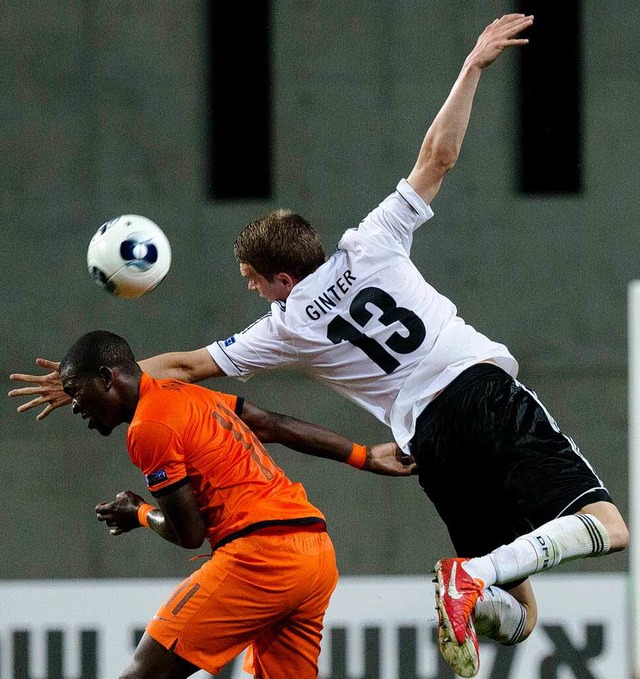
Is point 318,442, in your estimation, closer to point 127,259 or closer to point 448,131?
point 127,259

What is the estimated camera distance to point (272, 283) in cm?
497

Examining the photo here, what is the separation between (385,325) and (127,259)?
44.7 inches

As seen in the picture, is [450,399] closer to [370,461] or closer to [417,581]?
[370,461]

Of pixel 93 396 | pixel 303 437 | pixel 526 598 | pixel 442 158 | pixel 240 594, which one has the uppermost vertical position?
pixel 442 158

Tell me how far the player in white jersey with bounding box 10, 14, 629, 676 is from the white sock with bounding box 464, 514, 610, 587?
0.10 meters

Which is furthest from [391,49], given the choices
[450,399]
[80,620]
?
[450,399]

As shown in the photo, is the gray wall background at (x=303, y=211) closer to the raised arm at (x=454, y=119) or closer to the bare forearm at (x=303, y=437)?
the bare forearm at (x=303, y=437)

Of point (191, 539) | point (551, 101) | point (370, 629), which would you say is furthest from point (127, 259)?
point (551, 101)

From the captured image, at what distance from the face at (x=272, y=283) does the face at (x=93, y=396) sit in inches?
27.6

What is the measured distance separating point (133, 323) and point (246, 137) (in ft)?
5.06

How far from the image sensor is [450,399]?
4738mm

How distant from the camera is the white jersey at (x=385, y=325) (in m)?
4.82

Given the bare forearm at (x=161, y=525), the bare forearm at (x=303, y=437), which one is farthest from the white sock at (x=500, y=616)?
the bare forearm at (x=161, y=525)

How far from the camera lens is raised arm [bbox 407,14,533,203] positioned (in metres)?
4.89
